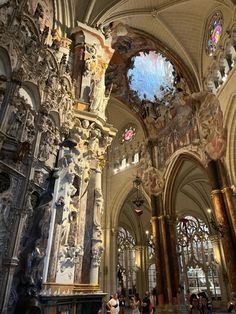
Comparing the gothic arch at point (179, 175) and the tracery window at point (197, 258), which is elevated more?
the gothic arch at point (179, 175)

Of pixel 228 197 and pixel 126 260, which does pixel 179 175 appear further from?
pixel 126 260

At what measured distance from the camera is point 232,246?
348 inches

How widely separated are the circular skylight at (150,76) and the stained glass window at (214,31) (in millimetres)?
2740

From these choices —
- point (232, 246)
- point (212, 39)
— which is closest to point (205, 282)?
point (232, 246)

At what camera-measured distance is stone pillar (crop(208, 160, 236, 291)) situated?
8.60 m

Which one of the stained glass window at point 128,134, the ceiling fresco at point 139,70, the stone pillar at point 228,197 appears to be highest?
the ceiling fresco at point 139,70

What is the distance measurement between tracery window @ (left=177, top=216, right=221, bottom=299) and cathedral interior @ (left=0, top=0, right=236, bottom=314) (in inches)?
3.0

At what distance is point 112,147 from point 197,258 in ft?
34.4

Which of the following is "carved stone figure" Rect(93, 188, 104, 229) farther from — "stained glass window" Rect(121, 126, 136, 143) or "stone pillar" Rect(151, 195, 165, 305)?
"stained glass window" Rect(121, 126, 136, 143)

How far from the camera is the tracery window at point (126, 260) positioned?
19984 millimetres

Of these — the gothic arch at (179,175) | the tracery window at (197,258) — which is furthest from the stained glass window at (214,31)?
the tracery window at (197,258)

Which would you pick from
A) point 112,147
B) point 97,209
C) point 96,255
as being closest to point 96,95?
point 97,209

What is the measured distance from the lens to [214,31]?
11.9 m

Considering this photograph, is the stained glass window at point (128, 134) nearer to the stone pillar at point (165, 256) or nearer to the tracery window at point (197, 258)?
the stone pillar at point (165, 256)
